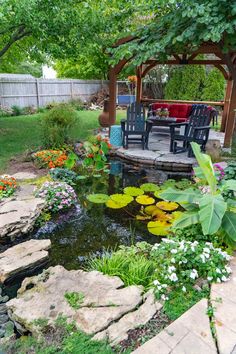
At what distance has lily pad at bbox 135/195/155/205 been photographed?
4152 millimetres

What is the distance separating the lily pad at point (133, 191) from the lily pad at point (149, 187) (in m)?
0.10

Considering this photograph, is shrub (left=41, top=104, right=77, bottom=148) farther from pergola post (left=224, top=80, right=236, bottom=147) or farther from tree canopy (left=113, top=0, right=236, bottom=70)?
pergola post (left=224, top=80, right=236, bottom=147)

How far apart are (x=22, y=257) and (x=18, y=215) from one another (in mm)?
758

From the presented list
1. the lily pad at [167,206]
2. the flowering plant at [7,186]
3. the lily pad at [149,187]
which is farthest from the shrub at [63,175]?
the lily pad at [167,206]

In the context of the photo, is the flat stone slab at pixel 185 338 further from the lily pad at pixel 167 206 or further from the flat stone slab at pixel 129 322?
the lily pad at pixel 167 206

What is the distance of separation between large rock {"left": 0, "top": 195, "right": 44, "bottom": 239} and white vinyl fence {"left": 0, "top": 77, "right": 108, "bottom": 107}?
31.3 feet

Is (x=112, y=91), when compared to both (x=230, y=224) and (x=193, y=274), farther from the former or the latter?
(x=193, y=274)

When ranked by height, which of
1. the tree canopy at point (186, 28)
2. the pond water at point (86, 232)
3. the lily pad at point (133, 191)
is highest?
the tree canopy at point (186, 28)

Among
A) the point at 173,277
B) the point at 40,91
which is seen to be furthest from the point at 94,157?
the point at 40,91

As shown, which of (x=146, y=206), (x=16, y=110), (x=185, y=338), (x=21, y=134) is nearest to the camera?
(x=185, y=338)

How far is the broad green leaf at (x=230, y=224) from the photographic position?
7.62 ft

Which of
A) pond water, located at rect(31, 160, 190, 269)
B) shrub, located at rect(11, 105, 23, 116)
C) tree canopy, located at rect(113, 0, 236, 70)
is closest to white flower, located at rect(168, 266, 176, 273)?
pond water, located at rect(31, 160, 190, 269)

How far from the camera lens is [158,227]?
3.44 m

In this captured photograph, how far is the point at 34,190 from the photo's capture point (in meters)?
4.18
